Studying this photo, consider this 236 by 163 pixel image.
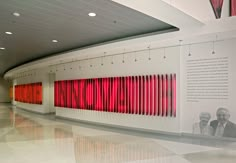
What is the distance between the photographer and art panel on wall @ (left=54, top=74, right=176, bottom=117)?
28.5ft

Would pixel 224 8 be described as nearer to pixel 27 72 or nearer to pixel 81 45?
pixel 81 45

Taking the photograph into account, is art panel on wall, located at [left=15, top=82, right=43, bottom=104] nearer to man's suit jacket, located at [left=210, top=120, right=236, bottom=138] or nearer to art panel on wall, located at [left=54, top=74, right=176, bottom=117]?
art panel on wall, located at [left=54, top=74, right=176, bottom=117]

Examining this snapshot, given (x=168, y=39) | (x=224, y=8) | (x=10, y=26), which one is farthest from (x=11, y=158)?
(x=224, y=8)

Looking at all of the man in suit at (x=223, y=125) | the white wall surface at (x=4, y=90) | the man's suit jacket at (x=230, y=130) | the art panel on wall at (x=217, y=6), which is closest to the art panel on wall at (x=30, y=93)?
the white wall surface at (x=4, y=90)

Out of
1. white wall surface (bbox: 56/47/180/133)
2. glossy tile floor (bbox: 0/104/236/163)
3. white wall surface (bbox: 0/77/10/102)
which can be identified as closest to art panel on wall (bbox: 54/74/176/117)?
white wall surface (bbox: 56/47/180/133)

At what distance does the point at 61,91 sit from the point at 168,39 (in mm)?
8117

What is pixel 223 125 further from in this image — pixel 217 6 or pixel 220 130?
pixel 217 6

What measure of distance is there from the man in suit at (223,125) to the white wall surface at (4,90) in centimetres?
2889

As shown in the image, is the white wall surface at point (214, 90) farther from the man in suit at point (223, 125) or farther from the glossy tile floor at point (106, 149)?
the glossy tile floor at point (106, 149)

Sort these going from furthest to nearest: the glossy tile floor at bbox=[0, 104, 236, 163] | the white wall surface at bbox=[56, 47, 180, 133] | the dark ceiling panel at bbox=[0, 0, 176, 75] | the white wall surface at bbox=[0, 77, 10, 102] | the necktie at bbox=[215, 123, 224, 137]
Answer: the white wall surface at bbox=[0, 77, 10, 102] → the white wall surface at bbox=[56, 47, 180, 133] → the necktie at bbox=[215, 123, 224, 137] → the dark ceiling panel at bbox=[0, 0, 176, 75] → the glossy tile floor at bbox=[0, 104, 236, 163]

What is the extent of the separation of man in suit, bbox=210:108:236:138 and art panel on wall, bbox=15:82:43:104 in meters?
12.9

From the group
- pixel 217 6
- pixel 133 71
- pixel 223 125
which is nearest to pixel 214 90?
pixel 223 125

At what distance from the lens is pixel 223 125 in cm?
755

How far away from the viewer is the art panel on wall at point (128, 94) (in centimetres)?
869
